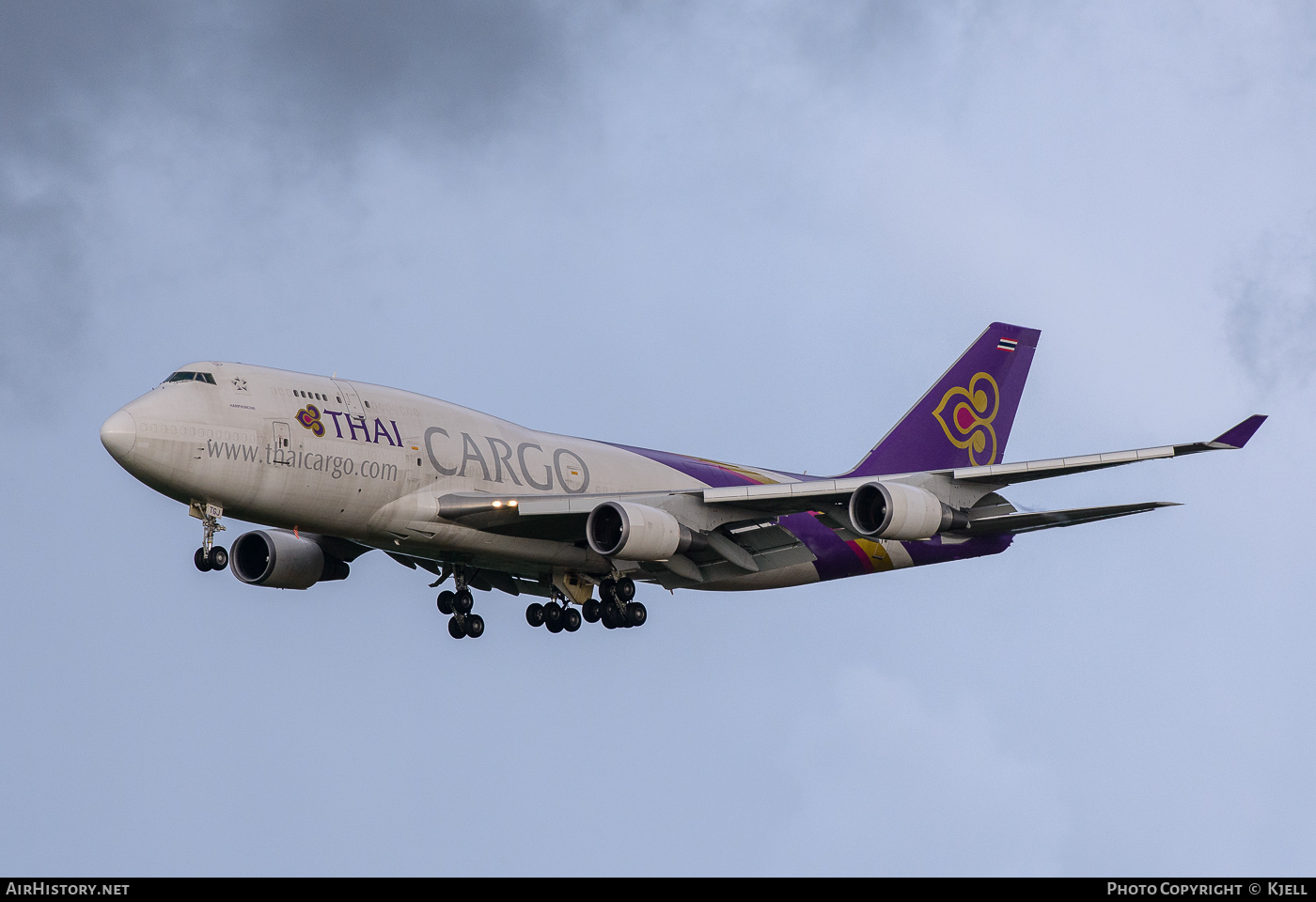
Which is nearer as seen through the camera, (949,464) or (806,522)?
(806,522)

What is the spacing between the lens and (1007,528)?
43094mm

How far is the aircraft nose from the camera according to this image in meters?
35.9

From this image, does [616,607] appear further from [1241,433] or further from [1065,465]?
[1241,433]

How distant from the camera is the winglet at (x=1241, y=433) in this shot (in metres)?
34.4

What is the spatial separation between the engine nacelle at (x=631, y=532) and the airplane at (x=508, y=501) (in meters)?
0.05

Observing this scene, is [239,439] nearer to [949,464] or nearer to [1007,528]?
[1007,528]

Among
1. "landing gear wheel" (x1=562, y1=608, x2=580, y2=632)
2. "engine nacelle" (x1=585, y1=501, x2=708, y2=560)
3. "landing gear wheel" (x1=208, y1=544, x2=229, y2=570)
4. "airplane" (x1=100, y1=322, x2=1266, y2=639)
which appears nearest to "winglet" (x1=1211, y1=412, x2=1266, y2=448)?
"airplane" (x1=100, y1=322, x2=1266, y2=639)

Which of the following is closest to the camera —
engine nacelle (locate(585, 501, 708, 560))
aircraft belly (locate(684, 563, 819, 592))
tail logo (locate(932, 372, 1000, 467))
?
engine nacelle (locate(585, 501, 708, 560))

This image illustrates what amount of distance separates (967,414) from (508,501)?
54.7ft

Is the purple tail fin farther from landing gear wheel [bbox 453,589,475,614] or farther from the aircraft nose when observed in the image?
the aircraft nose

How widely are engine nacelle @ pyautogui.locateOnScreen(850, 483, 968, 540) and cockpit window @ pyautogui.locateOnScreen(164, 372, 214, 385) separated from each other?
47.7 feet

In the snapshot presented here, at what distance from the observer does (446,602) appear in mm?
44344
